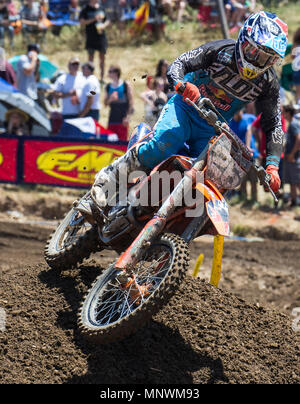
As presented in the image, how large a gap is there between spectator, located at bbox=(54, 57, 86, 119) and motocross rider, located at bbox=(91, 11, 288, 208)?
20.2 feet

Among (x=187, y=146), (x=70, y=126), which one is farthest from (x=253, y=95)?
(x=70, y=126)

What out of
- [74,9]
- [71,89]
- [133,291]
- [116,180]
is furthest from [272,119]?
[74,9]

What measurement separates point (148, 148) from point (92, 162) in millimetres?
5924

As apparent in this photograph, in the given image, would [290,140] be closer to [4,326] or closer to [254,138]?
[254,138]

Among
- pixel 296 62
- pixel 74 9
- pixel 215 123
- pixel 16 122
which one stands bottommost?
pixel 16 122

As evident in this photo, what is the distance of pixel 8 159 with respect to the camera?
11.4 metres

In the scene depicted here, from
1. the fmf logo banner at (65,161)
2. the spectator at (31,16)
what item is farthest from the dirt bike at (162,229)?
the spectator at (31,16)

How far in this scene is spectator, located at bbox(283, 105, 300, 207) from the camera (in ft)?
36.0

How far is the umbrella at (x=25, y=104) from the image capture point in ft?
39.2

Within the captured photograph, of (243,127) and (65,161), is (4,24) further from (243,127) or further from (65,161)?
(243,127)

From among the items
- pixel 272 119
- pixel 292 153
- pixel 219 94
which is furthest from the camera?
pixel 292 153

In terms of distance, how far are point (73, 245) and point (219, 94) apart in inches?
74.3

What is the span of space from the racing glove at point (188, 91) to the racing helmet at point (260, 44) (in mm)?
513
